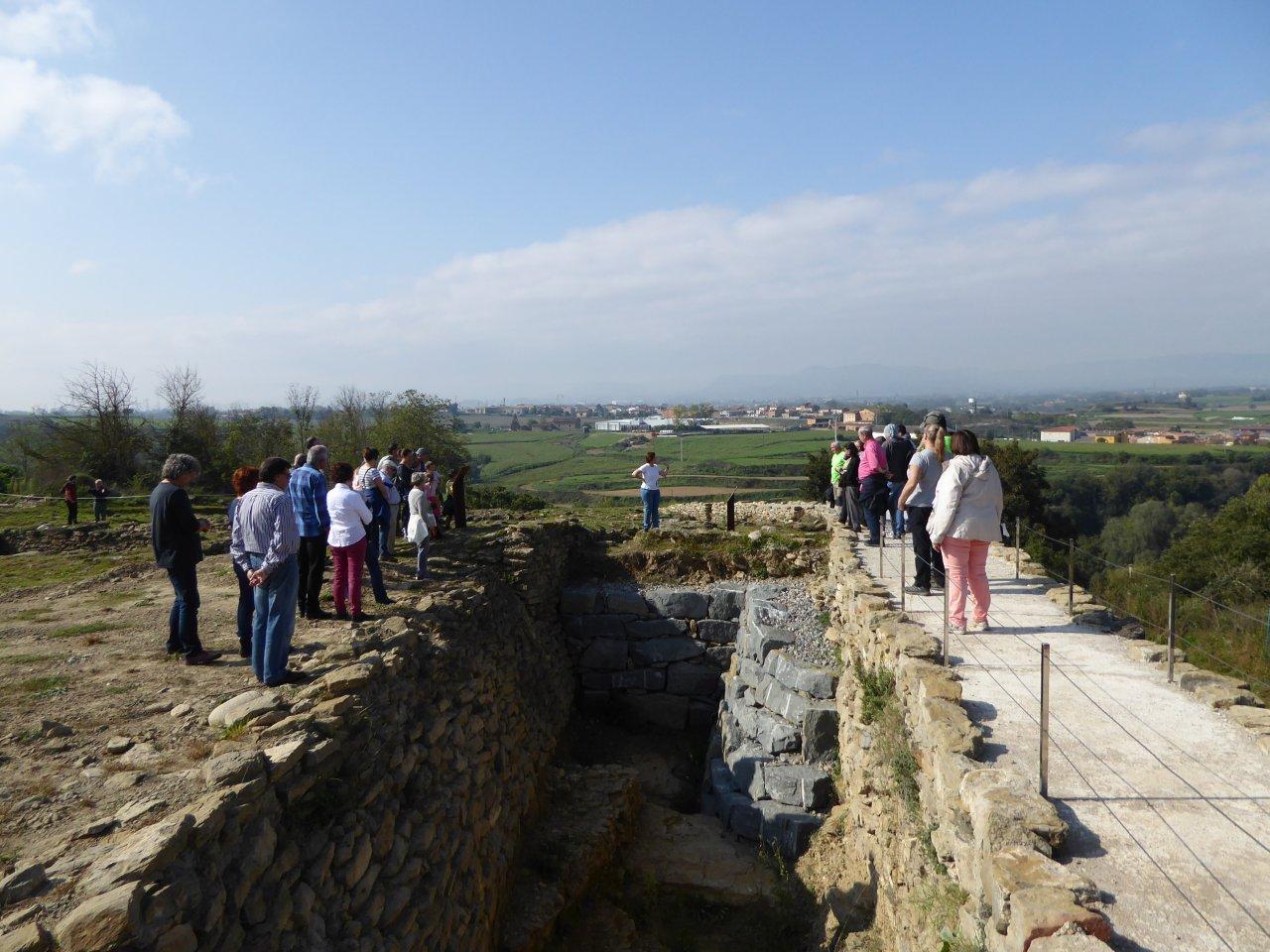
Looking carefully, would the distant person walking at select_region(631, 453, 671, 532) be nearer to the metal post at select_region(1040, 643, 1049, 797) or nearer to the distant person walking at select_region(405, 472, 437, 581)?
the distant person walking at select_region(405, 472, 437, 581)

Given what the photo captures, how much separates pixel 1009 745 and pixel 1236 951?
1824 mm

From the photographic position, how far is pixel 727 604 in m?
14.3

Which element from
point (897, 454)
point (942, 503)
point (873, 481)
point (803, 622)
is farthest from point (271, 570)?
point (873, 481)

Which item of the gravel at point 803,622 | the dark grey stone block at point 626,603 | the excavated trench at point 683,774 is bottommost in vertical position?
the excavated trench at point 683,774

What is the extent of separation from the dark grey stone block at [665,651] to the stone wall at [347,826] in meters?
4.55

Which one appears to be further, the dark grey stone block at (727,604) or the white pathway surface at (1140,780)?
the dark grey stone block at (727,604)

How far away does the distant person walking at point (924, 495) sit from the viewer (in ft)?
28.6

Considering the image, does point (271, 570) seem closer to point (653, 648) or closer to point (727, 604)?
point (653, 648)

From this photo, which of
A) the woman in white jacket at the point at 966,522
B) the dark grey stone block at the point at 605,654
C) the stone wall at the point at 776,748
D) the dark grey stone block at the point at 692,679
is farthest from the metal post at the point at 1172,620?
the dark grey stone block at the point at 605,654

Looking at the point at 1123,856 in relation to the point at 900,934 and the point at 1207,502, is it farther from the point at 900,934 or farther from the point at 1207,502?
the point at 1207,502

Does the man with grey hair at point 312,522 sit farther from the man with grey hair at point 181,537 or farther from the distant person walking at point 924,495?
the distant person walking at point 924,495

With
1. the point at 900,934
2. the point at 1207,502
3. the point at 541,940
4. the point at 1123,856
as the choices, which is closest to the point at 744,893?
the point at 541,940

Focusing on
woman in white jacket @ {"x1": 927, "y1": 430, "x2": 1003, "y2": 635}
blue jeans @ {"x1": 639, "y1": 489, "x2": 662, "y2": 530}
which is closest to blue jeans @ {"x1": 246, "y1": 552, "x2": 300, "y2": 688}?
woman in white jacket @ {"x1": 927, "y1": 430, "x2": 1003, "y2": 635}

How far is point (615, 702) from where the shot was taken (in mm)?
14742
